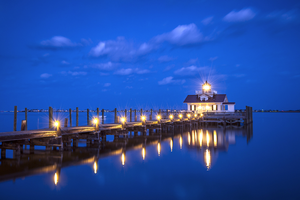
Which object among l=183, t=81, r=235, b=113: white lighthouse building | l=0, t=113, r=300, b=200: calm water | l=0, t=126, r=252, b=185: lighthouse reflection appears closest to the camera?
l=0, t=113, r=300, b=200: calm water

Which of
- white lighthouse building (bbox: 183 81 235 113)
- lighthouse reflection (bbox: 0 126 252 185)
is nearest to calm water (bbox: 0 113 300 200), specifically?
lighthouse reflection (bbox: 0 126 252 185)

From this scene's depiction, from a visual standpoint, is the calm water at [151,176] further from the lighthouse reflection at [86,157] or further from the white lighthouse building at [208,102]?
the white lighthouse building at [208,102]

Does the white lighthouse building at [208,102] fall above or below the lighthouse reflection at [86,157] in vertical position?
above

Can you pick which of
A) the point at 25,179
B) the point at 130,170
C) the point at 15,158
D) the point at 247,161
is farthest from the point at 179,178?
the point at 15,158

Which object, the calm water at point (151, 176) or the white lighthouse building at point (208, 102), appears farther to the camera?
the white lighthouse building at point (208, 102)

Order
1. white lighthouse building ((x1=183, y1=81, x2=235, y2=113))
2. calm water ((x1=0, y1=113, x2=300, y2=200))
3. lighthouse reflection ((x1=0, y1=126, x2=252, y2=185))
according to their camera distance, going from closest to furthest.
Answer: calm water ((x1=0, y1=113, x2=300, y2=200)) < lighthouse reflection ((x1=0, y1=126, x2=252, y2=185)) < white lighthouse building ((x1=183, y1=81, x2=235, y2=113))

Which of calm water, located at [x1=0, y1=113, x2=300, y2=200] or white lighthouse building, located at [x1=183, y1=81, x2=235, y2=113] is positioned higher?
white lighthouse building, located at [x1=183, y1=81, x2=235, y2=113]

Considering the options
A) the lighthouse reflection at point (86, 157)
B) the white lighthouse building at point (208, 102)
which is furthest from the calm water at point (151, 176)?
the white lighthouse building at point (208, 102)

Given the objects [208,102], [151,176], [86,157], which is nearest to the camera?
[151,176]

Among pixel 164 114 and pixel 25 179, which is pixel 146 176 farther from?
pixel 164 114

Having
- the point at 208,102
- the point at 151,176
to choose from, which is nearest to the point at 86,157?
the point at 151,176

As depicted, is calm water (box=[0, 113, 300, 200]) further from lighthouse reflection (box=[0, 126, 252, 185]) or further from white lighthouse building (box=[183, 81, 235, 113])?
white lighthouse building (box=[183, 81, 235, 113])

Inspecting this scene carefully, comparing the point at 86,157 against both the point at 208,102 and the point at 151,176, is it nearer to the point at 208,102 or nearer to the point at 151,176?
the point at 151,176

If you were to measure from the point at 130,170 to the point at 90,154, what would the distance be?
16.0ft
